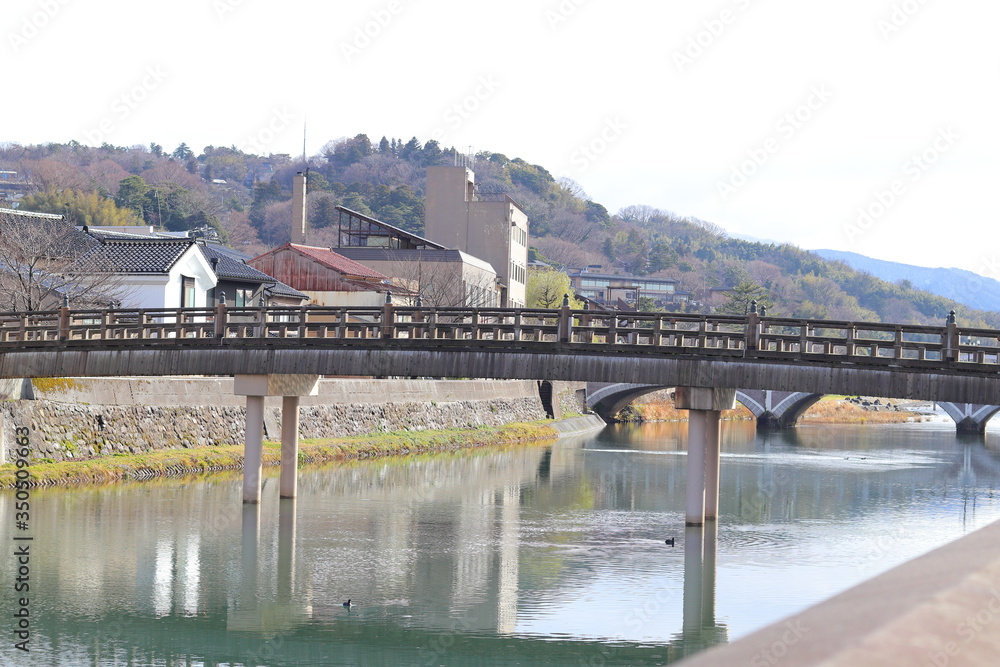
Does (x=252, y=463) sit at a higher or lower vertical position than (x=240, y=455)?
higher

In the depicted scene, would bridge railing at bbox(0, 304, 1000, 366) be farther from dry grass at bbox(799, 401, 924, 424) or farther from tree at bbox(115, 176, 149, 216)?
tree at bbox(115, 176, 149, 216)

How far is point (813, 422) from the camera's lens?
96375mm

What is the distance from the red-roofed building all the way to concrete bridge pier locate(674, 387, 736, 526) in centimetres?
3783

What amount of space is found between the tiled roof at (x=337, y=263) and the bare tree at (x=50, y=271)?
18000 millimetres

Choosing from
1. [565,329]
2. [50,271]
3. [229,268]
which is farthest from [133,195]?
[565,329]

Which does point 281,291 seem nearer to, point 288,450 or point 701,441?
point 288,450

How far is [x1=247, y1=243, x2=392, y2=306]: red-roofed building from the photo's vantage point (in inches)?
2581

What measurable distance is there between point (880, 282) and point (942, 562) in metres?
193

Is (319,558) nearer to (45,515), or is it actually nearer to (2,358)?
(45,515)

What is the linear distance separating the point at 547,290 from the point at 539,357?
7211cm

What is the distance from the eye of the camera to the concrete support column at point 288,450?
1361 inches

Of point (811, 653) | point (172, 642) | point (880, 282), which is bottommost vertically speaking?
point (172, 642)

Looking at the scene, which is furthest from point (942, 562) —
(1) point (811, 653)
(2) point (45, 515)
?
(2) point (45, 515)

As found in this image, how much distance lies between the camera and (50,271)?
149 feet
